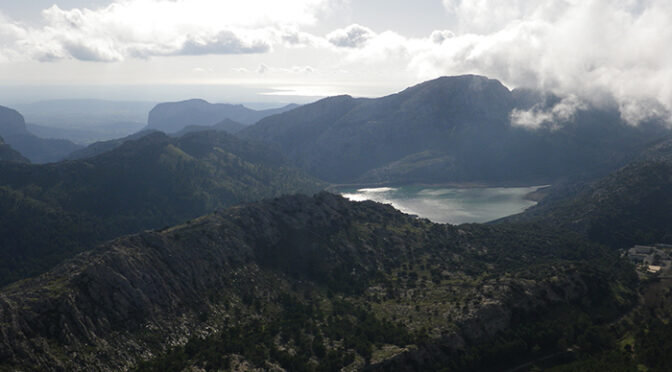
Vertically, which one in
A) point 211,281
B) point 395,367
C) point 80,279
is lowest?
point 395,367

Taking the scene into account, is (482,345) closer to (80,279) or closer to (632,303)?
→ (632,303)

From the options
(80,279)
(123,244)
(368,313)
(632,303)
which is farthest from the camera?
(632,303)

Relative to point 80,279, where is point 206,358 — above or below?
below

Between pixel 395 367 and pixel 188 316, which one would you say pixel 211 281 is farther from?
pixel 395 367

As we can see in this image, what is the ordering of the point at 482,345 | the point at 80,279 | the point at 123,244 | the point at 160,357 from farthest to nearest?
the point at 123,244
the point at 482,345
the point at 80,279
the point at 160,357

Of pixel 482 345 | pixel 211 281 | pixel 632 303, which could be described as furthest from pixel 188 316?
pixel 632 303

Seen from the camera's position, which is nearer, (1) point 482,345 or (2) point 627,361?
(2) point 627,361
